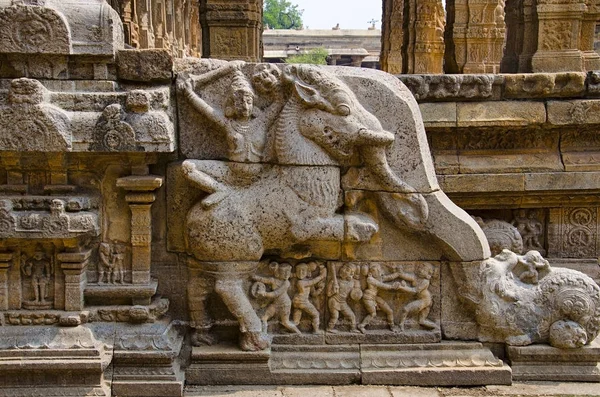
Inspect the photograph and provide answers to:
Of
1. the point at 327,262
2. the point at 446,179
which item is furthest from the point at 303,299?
the point at 446,179

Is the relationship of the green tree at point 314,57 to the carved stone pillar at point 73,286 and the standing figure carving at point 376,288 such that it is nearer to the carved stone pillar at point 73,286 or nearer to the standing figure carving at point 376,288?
the standing figure carving at point 376,288

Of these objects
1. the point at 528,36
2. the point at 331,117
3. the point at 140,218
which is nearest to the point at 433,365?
the point at 331,117

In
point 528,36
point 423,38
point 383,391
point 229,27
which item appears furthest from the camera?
point 423,38

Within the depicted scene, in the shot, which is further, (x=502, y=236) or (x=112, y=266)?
(x=502, y=236)

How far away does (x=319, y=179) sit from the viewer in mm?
4375

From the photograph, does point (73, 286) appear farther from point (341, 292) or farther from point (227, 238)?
point (341, 292)

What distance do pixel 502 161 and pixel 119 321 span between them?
369cm

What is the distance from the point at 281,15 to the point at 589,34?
7088cm

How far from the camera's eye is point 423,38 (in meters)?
15.4

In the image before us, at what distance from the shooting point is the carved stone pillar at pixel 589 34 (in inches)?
393

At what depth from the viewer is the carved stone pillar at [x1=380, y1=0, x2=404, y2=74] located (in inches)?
795

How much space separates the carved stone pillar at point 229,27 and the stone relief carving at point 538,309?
7.82 m

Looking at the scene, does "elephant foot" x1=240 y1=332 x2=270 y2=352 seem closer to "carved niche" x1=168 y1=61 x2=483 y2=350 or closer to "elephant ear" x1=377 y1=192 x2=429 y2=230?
"carved niche" x1=168 y1=61 x2=483 y2=350

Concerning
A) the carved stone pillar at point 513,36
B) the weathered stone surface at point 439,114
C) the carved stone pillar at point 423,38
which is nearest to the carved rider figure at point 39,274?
the weathered stone surface at point 439,114
